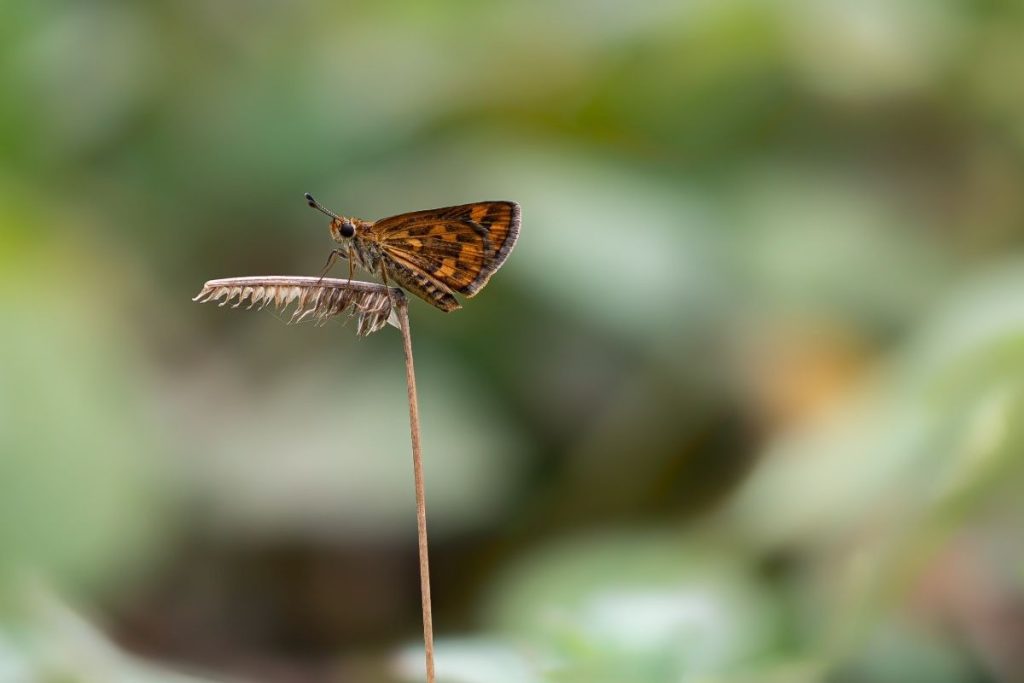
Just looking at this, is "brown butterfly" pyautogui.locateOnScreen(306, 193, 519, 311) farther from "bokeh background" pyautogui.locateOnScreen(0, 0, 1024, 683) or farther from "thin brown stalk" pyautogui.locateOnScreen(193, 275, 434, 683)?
"bokeh background" pyautogui.locateOnScreen(0, 0, 1024, 683)

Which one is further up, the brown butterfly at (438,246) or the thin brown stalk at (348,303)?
the brown butterfly at (438,246)

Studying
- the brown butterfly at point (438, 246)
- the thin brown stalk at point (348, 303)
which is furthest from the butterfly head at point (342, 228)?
the thin brown stalk at point (348, 303)

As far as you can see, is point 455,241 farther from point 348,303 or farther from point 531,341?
point 531,341

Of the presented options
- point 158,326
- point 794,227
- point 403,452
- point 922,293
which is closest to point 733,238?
point 794,227

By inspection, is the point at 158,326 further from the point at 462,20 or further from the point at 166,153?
the point at 462,20

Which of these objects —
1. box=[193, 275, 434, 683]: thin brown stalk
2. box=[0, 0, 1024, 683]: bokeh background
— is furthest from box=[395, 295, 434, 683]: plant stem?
box=[0, 0, 1024, 683]: bokeh background

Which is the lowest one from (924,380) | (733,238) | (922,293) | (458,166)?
(924,380)

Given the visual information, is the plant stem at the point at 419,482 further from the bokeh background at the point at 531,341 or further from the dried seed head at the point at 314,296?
the bokeh background at the point at 531,341

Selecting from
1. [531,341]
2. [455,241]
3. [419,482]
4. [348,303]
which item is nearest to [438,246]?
[455,241]
